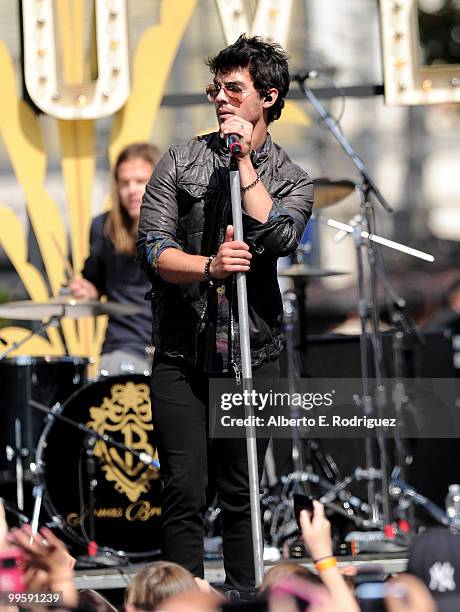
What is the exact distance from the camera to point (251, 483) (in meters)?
3.71

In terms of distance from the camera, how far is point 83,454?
5.91 meters

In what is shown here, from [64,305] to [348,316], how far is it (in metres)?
12.9

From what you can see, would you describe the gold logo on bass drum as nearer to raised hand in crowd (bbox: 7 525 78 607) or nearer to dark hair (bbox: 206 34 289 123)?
dark hair (bbox: 206 34 289 123)

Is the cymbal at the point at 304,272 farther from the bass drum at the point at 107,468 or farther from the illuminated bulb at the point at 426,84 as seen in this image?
the illuminated bulb at the point at 426,84

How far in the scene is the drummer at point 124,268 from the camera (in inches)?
251

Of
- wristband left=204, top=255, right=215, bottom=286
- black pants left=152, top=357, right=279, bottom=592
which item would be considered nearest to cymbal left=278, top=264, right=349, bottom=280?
black pants left=152, top=357, right=279, bottom=592

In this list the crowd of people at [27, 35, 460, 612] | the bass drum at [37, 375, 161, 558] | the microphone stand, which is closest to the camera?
the microphone stand

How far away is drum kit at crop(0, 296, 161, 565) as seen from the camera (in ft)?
19.0

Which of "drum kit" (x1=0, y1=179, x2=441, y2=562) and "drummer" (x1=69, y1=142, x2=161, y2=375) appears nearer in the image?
"drum kit" (x1=0, y1=179, x2=441, y2=562)

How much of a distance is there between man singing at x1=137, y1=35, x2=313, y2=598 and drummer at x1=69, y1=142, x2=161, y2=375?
2366 millimetres

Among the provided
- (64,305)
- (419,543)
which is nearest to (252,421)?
(419,543)

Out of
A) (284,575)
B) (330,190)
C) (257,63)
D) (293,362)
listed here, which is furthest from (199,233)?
(293,362)

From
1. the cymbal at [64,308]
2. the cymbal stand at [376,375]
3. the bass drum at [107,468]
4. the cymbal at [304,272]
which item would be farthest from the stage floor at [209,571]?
the cymbal at [304,272]

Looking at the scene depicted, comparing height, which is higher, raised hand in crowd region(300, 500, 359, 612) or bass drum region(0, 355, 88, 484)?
bass drum region(0, 355, 88, 484)
